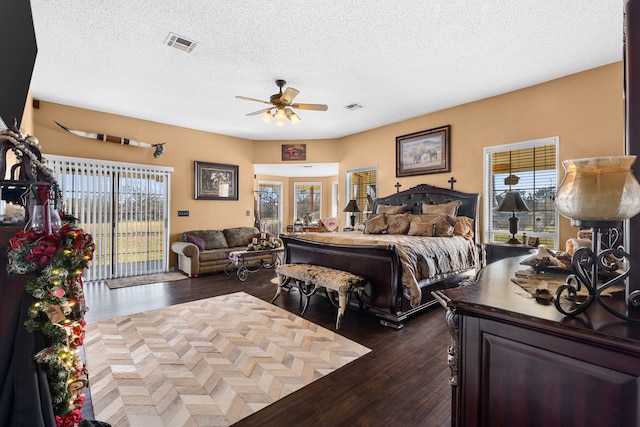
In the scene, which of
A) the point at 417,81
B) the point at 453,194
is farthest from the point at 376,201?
the point at 417,81

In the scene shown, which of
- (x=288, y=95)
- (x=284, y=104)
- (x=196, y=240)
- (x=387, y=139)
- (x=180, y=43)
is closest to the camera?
(x=180, y=43)

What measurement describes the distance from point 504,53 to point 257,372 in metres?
4.27

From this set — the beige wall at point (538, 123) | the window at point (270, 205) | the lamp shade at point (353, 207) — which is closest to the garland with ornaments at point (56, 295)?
the beige wall at point (538, 123)

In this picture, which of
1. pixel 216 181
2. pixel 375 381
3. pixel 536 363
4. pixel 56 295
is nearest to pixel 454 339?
pixel 536 363

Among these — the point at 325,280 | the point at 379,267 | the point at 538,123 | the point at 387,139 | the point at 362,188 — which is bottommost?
the point at 325,280

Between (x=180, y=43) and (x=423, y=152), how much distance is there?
4372mm

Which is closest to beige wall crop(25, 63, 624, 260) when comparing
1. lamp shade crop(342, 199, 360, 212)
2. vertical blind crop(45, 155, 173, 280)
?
vertical blind crop(45, 155, 173, 280)

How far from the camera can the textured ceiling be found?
2.61 metres

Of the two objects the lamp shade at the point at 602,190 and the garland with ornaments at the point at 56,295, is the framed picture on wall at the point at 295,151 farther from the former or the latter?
the lamp shade at the point at 602,190

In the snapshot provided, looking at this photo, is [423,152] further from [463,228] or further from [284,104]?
[284,104]

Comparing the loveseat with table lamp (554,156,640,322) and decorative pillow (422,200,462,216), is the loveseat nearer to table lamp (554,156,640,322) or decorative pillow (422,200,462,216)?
decorative pillow (422,200,462,216)

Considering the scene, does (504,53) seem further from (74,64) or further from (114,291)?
(114,291)

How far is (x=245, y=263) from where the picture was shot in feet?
Result: 18.0

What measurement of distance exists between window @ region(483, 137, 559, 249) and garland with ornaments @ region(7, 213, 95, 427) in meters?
5.20
